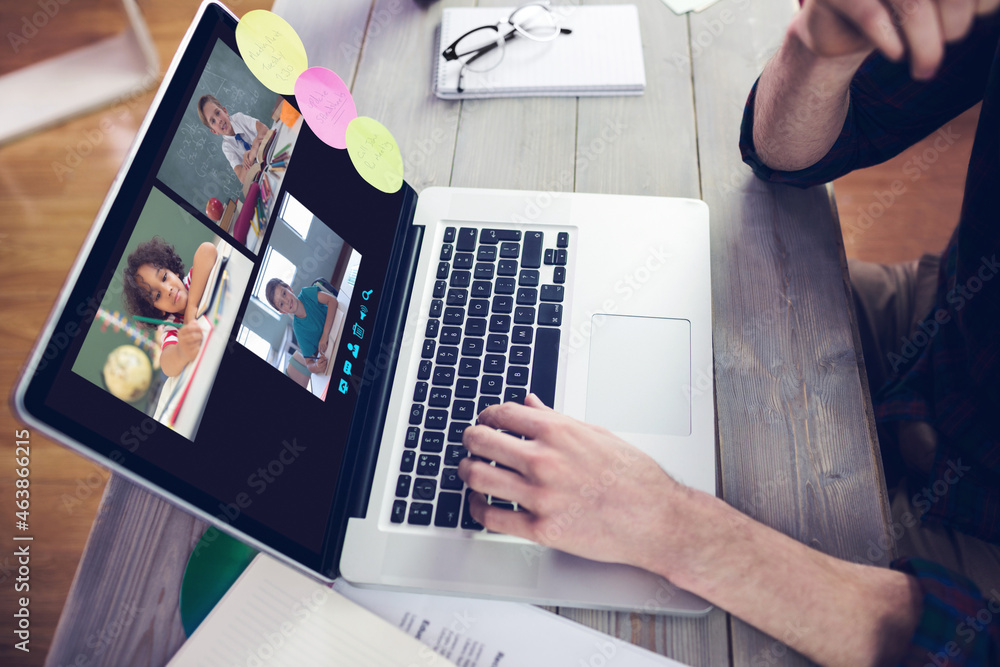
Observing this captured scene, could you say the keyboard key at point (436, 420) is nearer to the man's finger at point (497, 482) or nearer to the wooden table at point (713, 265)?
the man's finger at point (497, 482)

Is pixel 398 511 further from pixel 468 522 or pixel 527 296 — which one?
pixel 527 296

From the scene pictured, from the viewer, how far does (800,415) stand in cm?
63

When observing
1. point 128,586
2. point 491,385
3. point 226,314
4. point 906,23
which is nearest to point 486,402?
point 491,385

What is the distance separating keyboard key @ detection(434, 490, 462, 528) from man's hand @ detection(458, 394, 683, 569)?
0.02m

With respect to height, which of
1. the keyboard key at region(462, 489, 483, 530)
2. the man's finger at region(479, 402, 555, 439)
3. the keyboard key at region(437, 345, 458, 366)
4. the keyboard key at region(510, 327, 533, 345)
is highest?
the keyboard key at region(510, 327, 533, 345)

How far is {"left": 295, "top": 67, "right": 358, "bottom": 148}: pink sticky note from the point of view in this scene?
0.61m

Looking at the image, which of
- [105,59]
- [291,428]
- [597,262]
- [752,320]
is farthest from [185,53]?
[105,59]

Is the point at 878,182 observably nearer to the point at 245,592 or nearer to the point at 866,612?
the point at 866,612

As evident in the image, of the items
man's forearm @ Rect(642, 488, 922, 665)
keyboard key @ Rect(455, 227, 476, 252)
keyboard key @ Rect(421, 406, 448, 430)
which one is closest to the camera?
man's forearm @ Rect(642, 488, 922, 665)

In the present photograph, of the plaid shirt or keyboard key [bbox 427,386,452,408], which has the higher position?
the plaid shirt

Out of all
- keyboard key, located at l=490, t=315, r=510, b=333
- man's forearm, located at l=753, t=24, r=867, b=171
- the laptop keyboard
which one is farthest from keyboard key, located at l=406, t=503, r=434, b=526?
man's forearm, located at l=753, t=24, r=867, b=171

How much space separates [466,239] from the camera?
28.9 inches

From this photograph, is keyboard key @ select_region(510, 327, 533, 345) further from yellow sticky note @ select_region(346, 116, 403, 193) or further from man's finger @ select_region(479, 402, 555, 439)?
yellow sticky note @ select_region(346, 116, 403, 193)

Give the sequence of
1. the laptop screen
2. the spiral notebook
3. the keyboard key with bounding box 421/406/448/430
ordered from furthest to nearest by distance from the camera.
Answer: the spiral notebook < the keyboard key with bounding box 421/406/448/430 < the laptop screen
